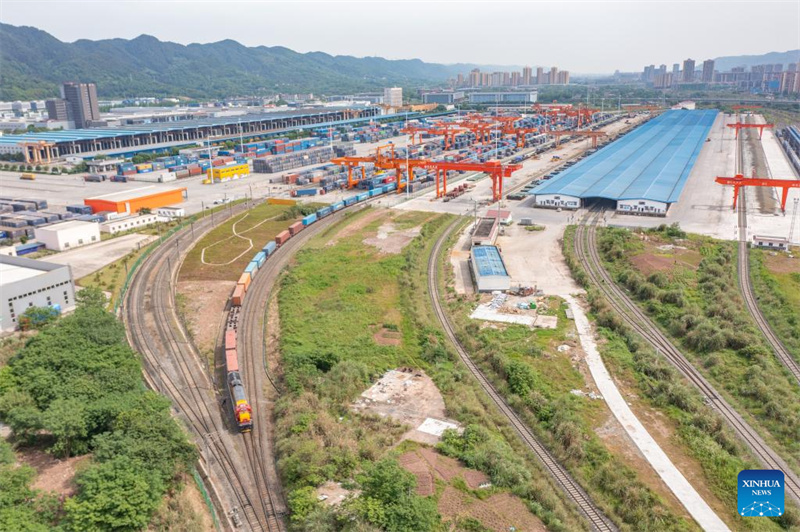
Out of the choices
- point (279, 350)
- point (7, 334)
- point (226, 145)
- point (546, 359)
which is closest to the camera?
point (546, 359)

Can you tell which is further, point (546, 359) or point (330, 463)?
point (546, 359)

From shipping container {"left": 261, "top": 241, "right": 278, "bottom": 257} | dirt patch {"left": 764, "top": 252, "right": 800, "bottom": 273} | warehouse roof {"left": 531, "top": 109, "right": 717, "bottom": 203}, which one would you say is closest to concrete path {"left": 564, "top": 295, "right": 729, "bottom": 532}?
dirt patch {"left": 764, "top": 252, "right": 800, "bottom": 273}

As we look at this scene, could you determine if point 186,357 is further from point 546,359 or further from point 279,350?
point 546,359

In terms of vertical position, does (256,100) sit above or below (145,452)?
above

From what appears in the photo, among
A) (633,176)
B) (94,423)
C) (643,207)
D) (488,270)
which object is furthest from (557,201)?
(94,423)

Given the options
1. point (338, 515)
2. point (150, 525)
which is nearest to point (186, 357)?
point (150, 525)

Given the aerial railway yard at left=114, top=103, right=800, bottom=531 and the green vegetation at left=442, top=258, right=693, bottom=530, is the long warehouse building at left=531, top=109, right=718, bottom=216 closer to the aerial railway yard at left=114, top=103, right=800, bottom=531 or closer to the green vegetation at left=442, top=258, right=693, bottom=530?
the aerial railway yard at left=114, top=103, right=800, bottom=531

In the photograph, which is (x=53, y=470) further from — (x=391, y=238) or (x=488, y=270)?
(x=391, y=238)

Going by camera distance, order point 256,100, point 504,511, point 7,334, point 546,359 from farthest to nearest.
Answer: point 256,100
point 7,334
point 546,359
point 504,511
